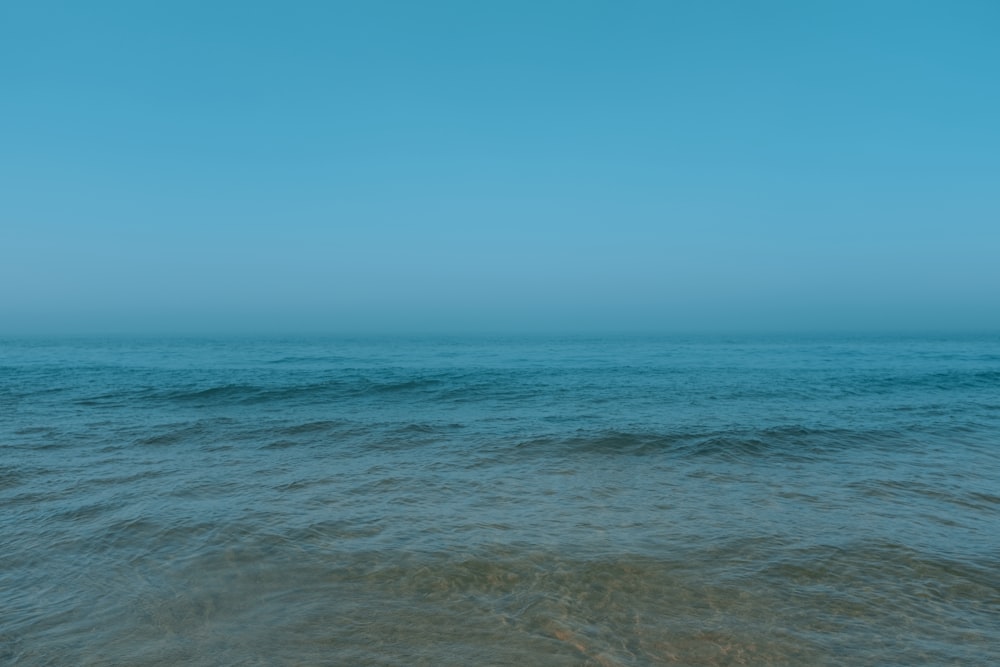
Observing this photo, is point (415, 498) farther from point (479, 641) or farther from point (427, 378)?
point (427, 378)

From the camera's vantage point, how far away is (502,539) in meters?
8.35

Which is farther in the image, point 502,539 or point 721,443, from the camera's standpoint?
point 721,443

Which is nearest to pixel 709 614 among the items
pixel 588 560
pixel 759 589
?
pixel 759 589

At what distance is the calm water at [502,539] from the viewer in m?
5.74

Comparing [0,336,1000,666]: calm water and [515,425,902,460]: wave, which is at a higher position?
[515,425,902,460]: wave

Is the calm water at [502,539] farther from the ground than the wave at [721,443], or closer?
closer

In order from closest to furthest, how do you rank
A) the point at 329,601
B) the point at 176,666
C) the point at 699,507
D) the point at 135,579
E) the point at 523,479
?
the point at 176,666 → the point at 329,601 → the point at 135,579 → the point at 699,507 → the point at 523,479

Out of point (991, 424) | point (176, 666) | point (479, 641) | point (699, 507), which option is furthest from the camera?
point (991, 424)

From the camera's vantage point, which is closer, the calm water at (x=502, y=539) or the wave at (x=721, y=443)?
the calm water at (x=502, y=539)

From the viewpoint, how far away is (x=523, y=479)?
38.7ft

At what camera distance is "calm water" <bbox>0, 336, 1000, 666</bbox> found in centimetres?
574

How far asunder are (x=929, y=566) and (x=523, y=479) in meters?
6.77

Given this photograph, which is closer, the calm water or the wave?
the calm water

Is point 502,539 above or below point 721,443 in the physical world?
below
